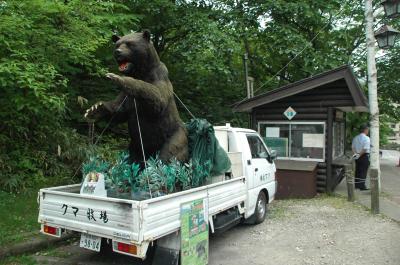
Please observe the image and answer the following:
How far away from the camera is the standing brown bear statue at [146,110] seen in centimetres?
547

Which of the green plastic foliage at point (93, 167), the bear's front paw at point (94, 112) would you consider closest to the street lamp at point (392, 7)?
the bear's front paw at point (94, 112)

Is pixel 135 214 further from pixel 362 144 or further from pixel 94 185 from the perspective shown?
pixel 362 144

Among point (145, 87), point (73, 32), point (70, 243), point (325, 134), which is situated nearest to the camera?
point (145, 87)

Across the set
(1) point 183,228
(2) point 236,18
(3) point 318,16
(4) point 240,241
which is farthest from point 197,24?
(1) point 183,228

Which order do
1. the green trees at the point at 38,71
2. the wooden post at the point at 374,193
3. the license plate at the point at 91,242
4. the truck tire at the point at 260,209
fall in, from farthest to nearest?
the wooden post at the point at 374,193 → the truck tire at the point at 260,209 → the green trees at the point at 38,71 → the license plate at the point at 91,242

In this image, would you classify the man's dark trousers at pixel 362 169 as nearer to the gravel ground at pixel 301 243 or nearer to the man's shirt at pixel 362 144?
the man's shirt at pixel 362 144

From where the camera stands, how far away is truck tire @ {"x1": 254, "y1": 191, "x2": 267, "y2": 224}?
757 cm

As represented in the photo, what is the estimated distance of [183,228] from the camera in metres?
4.61

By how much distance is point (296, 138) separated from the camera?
37.4ft

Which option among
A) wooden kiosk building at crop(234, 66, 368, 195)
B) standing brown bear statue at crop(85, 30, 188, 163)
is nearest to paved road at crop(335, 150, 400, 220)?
wooden kiosk building at crop(234, 66, 368, 195)

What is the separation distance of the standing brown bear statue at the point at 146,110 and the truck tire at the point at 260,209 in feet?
7.50

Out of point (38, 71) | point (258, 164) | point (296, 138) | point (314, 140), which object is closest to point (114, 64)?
point (38, 71)

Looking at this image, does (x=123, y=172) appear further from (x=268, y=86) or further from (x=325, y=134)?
(x=268, y=86)

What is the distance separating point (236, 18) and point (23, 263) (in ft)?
36.8
